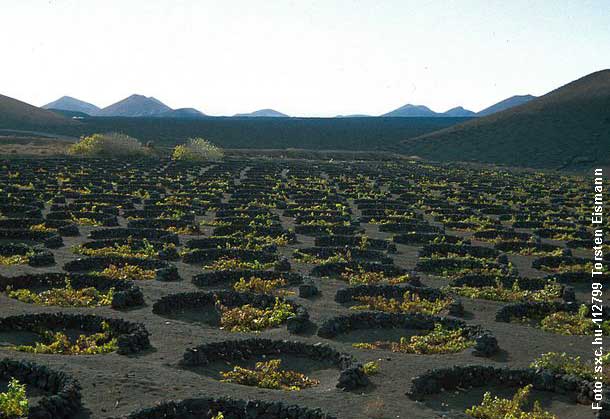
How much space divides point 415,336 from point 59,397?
6884 millimetres

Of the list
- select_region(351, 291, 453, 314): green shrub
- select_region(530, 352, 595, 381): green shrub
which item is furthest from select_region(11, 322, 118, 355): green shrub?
select_region(530, 352, 595, 381): green shrub

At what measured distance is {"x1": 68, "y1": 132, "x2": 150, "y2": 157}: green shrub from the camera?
6384 cm

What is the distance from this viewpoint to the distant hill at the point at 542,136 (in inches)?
3189

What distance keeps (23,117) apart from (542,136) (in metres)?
85.4

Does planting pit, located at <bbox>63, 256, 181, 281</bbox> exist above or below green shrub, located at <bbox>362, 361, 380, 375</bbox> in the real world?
above

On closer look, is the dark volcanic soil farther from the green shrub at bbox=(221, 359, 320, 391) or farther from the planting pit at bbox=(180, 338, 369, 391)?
the green shrub at bbox=(221, 359, 320, 391)

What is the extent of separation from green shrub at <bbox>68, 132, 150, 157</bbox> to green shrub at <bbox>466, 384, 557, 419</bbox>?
58311 millimetres

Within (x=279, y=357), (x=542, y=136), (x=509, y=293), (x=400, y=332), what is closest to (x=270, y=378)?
(x=279, y=357)

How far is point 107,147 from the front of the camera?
64.8 m

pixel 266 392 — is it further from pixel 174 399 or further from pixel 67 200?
pixel 67 200

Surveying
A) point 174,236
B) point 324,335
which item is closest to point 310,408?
point 324,335

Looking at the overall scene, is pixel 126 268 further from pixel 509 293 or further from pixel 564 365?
pixel 564 365

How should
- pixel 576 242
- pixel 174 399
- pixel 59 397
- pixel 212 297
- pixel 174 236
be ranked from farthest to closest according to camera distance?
pixel 576 242, pixel 174 236, pixel 212 297, pixel 174 399, pixel 59 397

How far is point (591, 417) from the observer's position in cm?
974
